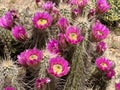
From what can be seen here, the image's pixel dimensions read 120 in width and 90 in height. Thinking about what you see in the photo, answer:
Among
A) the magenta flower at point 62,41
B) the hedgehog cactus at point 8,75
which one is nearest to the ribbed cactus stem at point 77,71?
the magenta flower at point 62,41

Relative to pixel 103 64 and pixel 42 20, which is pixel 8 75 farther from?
pixel 103 64

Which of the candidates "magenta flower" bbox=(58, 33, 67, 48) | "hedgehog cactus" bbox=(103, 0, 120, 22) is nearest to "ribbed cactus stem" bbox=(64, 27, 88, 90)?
"magenta flower" bbox=(58, 33, 67, 48)

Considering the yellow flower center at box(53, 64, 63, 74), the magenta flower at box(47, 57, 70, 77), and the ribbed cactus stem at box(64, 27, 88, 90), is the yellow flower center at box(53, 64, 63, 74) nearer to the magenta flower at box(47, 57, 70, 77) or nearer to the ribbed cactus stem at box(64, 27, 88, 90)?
the magenta flower at box(47, 57, 70, 77)

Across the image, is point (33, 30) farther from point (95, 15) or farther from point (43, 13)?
point (95, 15)

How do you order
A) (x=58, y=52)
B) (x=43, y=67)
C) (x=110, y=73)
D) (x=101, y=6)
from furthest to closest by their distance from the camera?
(x=101, y=6) < (x=110, y=73) < (x=58, y=52) < (x=43, y=67)

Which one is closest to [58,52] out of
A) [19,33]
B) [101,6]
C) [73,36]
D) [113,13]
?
[73,36]

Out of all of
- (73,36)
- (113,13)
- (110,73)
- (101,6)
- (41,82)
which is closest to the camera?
(41,82)
